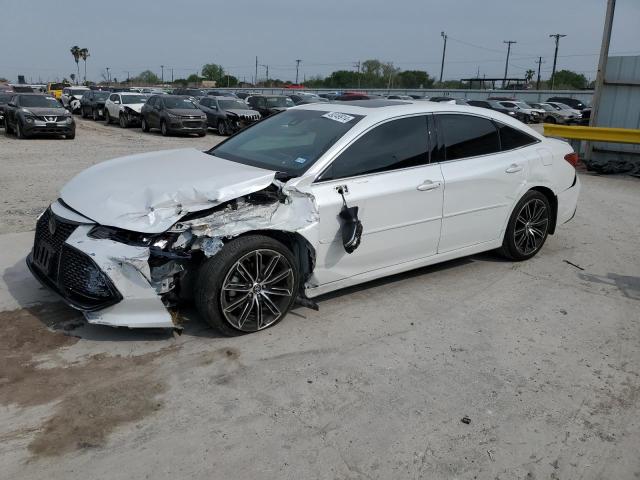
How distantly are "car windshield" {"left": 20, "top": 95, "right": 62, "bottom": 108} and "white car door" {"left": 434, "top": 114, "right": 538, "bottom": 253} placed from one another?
693 inches

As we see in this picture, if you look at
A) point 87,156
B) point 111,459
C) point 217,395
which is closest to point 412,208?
point 217,395

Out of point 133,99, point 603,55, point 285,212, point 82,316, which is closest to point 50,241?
point 82,316

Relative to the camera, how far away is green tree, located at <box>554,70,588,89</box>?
312 feet

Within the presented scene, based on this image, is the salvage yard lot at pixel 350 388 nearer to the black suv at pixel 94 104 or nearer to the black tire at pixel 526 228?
the black tire at pixel 526 228

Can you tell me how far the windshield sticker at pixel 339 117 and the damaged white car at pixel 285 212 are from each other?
0.06 ft

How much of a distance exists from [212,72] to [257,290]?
12993cm

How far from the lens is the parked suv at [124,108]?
2481 centimetres

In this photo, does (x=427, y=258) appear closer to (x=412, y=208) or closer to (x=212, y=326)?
(x=412, y=208)

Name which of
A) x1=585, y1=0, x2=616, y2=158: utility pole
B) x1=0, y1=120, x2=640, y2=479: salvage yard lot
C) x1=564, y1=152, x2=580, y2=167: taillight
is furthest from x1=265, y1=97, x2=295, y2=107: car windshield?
x1=0, y1=120, x2=640, y2=479: salvage yard lot

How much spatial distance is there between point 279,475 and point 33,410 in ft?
4.94

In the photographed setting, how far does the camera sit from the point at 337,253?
456cm

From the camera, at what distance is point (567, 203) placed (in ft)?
21.3

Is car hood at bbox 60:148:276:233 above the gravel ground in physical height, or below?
above

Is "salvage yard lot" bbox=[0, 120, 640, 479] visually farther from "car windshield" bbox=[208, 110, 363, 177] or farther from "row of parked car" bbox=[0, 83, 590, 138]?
"row of parked car" bbox=[0, 83, 590, 138]
